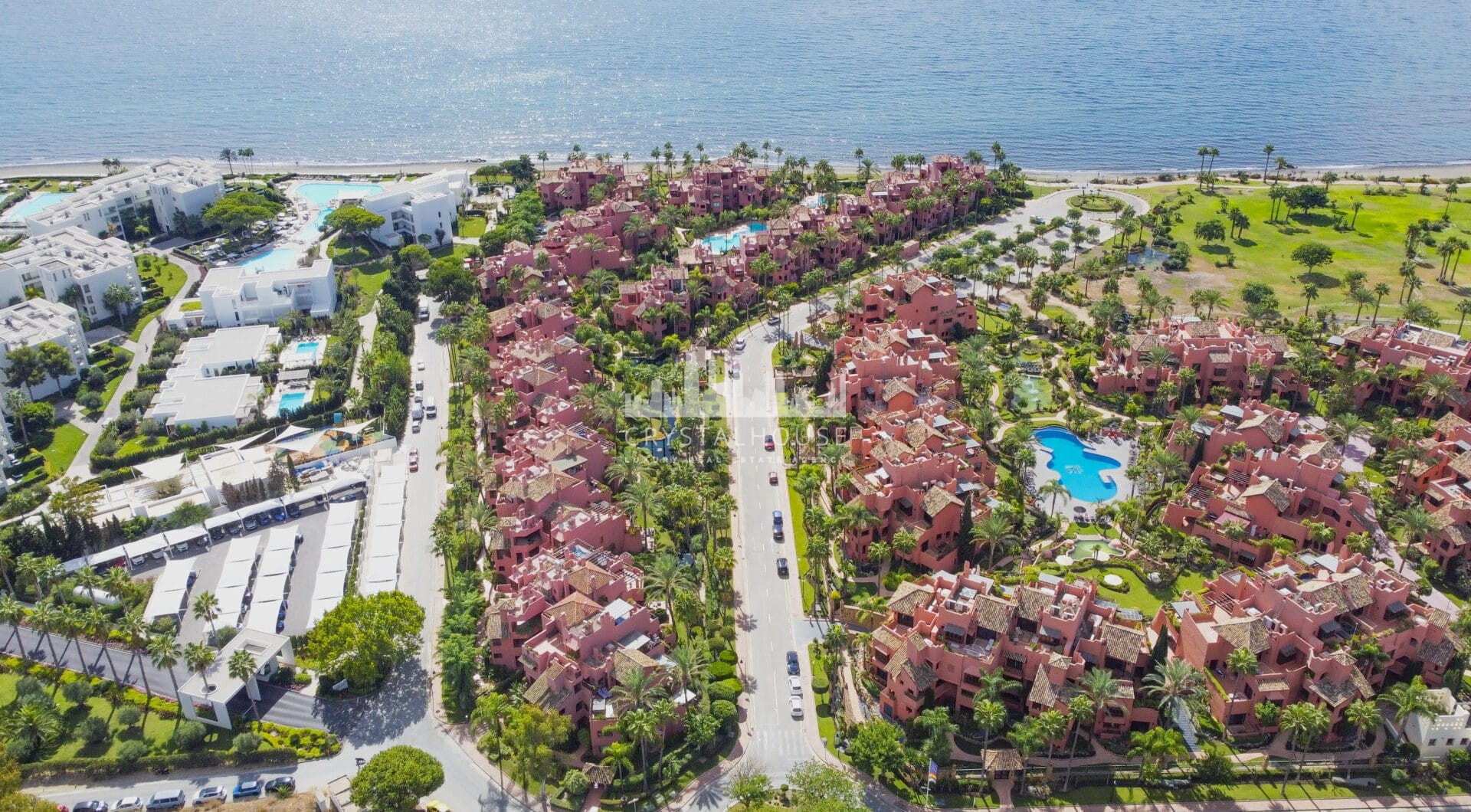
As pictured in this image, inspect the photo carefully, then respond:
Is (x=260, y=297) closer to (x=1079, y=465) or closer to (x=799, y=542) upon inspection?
(x=799, y=542)

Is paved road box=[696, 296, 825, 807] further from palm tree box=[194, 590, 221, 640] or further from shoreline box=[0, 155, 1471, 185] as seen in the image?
shoreline box=[0, 155, 1471, 185]

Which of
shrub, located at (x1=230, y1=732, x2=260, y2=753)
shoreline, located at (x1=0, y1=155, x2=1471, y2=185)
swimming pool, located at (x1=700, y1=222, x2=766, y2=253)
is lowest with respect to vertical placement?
shrub, located at (x1=230, y1=732, x2=260, y2=753)

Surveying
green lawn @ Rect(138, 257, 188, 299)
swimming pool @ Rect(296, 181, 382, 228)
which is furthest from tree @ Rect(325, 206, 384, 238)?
green lawn @ Rect(138, 257, 188, 299)

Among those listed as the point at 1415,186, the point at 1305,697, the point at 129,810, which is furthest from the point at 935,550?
the point at 1415,186

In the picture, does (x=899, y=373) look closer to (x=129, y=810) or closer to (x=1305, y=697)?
(x=1305, y=697)

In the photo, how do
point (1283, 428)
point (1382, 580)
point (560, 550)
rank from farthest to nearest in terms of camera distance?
point (1283, 428) < point (560, 550) < point (1382, 580)

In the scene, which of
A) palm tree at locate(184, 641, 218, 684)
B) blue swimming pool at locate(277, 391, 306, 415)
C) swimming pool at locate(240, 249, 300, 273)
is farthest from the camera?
swimming pool at locate(240, 249, 300, 273)
